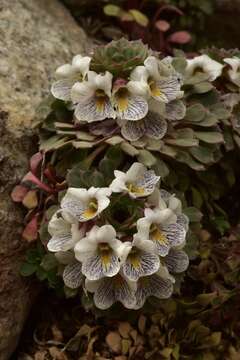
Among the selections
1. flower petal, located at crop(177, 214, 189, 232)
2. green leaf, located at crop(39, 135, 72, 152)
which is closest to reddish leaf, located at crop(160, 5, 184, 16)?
green leaf, located at crop(39, 135, 72, 152)

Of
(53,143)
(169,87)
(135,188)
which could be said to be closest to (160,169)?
(135,188)

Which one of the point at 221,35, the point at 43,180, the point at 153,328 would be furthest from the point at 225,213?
the point at 221,35

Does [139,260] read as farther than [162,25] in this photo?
No

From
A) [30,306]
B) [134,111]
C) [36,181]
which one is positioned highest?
[134,111]

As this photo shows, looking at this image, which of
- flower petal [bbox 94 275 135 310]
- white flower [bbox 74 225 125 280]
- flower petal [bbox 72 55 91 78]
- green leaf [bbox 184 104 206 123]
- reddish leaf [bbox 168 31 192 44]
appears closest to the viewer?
white flower [bbox 74 225 125 280]

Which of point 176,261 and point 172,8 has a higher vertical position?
point 172,8

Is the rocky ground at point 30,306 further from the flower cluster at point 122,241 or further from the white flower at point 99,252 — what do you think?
the white flower at point 99,252

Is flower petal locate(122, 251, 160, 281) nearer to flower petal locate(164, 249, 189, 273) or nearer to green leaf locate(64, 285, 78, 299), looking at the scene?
flower petal locate(164, 249, 189, 273)

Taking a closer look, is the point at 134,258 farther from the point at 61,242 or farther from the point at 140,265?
the point at 61,242
